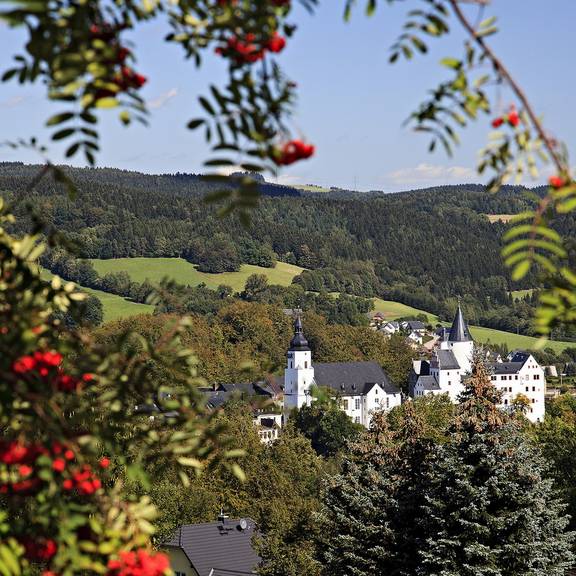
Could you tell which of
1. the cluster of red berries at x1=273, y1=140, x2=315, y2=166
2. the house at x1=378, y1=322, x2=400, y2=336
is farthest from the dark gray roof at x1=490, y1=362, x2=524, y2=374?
the cluster of red berries at x1=273, y1=140, x2=315, y2=166

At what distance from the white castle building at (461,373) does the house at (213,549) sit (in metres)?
73.7

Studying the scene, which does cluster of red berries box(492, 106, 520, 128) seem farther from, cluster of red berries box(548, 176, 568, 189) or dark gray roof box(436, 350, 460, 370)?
dark gray roof box(436, 350, 460, 370)

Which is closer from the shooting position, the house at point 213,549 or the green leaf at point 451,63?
the green leaf at point 451,63

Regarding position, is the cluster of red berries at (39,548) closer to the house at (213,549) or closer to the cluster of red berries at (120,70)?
the cluster of red berries at (120,70)

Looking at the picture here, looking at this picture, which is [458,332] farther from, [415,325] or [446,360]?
[415,325]

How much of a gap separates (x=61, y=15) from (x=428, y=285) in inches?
7528

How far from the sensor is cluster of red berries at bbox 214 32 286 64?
3.63 meters

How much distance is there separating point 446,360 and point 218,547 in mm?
78510

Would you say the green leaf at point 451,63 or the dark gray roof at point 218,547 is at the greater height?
the green leaf at point 451,63

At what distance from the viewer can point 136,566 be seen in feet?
13.1

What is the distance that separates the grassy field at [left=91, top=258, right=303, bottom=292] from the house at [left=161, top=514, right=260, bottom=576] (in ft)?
389

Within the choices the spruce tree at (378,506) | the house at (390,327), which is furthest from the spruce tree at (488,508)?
the house at (390,327)

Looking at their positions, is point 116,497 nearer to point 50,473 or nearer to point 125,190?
point 50,473

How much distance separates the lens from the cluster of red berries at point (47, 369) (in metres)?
3.77
